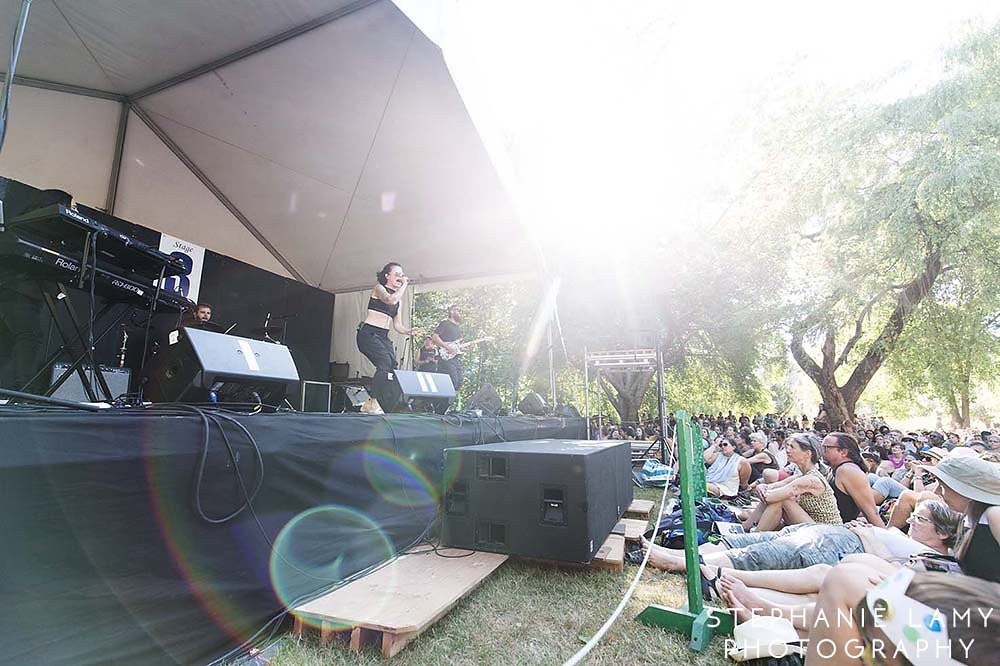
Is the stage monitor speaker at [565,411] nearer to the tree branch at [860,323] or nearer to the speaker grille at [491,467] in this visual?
the speaker grille at [491,467]

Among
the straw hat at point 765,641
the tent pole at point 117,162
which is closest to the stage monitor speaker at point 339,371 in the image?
the tent pole at point 117,162

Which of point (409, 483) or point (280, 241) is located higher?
point (280, 241)

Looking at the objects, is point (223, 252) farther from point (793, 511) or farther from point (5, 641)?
point (793, 511)

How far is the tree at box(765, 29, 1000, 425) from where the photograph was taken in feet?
31.1

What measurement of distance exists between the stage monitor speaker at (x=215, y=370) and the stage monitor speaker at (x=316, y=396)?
184 inches

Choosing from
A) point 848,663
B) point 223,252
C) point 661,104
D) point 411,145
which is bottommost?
point 848,663

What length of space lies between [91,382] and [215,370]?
3.10 meters

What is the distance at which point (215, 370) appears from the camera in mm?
2246

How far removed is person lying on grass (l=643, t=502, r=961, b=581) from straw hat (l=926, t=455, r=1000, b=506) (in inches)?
22.4

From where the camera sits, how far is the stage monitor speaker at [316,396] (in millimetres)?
7223

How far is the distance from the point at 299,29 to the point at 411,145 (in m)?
1.32

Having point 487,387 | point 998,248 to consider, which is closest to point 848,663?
point 487,387

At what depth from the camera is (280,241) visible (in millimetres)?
6902

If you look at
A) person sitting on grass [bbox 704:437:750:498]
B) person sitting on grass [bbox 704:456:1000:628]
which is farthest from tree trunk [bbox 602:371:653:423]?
person sitting on grass [bbox 704:456:1000:628]
